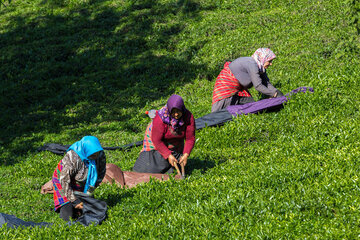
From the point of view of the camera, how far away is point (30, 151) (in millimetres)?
12023

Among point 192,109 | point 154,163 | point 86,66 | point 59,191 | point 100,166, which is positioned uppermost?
point 100,166

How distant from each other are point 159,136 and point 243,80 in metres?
3.37

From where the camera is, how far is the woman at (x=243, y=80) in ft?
34.8

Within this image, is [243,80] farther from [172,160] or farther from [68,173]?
[68,173]

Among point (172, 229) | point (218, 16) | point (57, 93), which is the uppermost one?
point (172, 229)

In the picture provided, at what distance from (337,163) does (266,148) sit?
1.99 metres

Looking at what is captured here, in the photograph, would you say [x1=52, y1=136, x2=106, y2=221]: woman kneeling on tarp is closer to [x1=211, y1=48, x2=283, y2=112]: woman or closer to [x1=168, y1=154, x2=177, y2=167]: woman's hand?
[x1=168, y1=154, x2=177, y2=167]: woman's hand

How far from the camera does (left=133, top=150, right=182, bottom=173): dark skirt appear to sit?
872 centimetres

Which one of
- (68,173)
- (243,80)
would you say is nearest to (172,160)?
(68,173)

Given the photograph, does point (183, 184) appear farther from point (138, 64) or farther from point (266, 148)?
point (138, 64)

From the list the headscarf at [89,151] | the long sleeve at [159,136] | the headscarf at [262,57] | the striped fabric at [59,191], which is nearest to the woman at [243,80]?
the headscarf at [262,57]

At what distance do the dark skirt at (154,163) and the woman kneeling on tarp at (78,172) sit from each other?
1.61 meters

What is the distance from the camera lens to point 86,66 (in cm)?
1831

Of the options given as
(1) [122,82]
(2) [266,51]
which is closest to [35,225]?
(2) [266,51]
